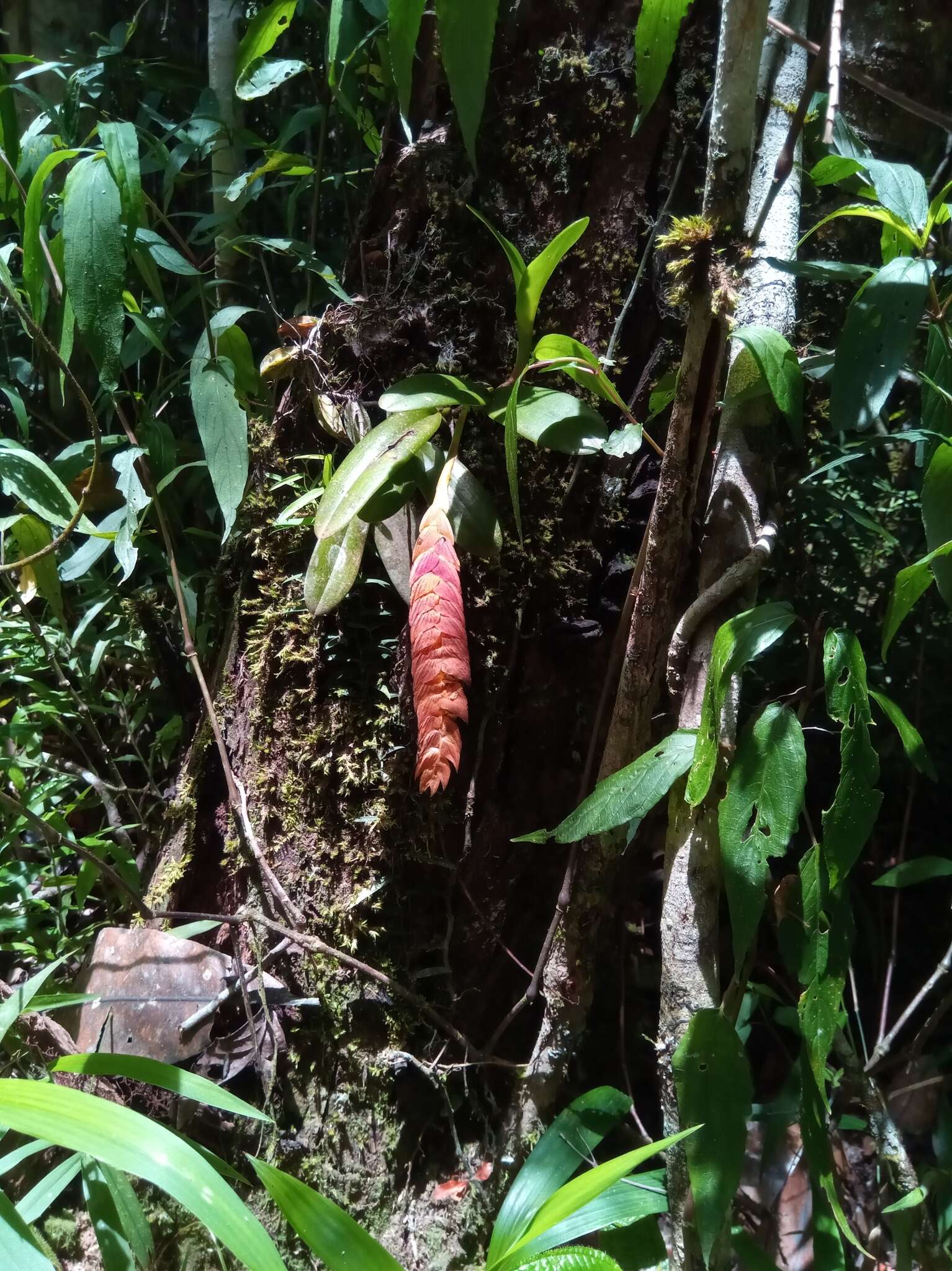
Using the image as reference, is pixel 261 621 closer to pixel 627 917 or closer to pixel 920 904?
pixel 627 917

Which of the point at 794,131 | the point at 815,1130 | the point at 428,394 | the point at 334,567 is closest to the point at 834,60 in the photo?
the point at 794,131

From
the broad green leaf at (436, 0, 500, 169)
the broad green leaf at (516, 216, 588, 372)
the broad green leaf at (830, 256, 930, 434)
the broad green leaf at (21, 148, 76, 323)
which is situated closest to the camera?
the broad green leaf at (436, 0, 500, 169)

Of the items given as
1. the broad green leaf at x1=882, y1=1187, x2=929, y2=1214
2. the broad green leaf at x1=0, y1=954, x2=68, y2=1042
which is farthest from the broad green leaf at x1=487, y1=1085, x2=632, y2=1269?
the broad green leaf at x1=0, y1=954, x2=68, y2=1042

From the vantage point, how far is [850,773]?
0.60 meters

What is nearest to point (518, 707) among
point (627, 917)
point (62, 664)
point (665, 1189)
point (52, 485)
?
point (627, 917)

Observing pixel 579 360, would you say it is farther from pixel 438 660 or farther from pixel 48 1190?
pixel 48 1190

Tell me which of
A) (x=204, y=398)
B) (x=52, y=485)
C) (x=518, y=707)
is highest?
(x=204, y=398)

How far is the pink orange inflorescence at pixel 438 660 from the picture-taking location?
0.73m

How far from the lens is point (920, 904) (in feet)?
3.76

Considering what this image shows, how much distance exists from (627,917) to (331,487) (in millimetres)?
650

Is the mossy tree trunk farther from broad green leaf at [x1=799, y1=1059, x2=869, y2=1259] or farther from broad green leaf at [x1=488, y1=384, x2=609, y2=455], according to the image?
broad green leaf at [x1=799, y1=1059, x2=869, y2=1259]

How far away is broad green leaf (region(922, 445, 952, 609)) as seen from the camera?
2.06 feet

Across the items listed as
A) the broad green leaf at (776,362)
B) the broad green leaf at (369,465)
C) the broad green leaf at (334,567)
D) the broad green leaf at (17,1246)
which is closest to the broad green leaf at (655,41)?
the broad green leaf at (776,362)

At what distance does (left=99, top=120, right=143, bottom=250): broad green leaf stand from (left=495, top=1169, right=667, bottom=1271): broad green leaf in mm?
1031
